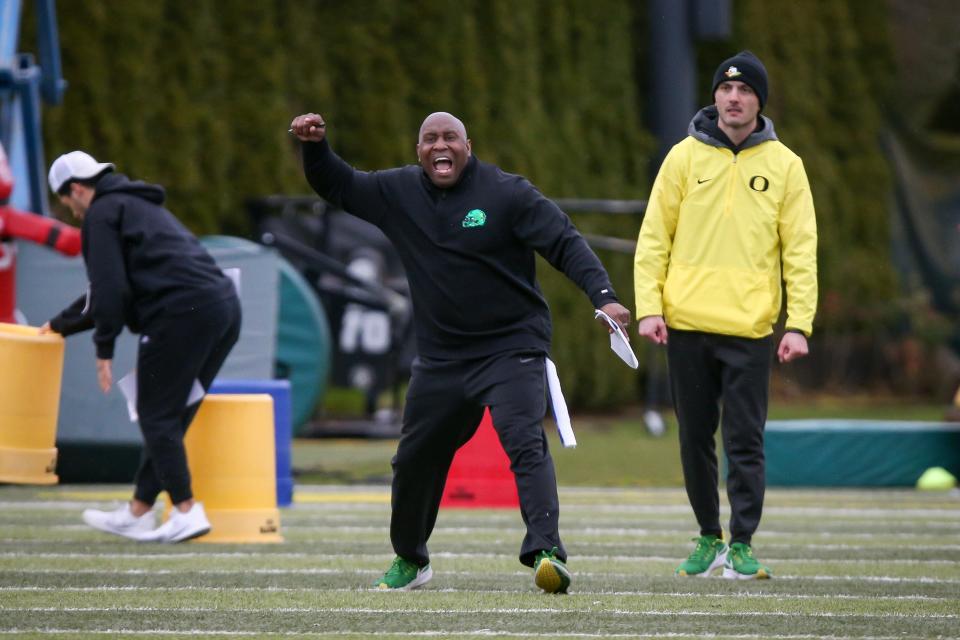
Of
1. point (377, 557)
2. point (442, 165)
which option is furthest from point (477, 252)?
point (377, 557)

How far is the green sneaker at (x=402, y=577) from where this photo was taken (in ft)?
22.6

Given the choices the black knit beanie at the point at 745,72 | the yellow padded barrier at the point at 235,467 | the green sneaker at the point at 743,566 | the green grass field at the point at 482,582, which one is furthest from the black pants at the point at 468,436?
the yellow padded barrier at the point at 235,467

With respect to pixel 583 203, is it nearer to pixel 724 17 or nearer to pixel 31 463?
pixel 724 17

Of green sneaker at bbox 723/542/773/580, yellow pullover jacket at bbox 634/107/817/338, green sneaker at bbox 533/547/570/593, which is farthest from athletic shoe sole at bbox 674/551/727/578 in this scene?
green sneaker at bbox 533/547/570/593

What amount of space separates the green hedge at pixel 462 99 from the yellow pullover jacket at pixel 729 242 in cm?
1015

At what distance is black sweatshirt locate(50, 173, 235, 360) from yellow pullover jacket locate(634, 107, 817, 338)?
2470 mm

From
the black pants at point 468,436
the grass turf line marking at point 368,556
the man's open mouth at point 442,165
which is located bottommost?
the grass turf line marking at point 368,556

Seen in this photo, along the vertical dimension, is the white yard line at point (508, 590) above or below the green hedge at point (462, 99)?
below

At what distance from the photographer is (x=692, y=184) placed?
7.45 m

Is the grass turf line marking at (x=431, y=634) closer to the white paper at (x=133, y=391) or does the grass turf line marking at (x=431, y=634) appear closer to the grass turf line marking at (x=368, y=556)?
the grass turf line marking at (x=368, y=556)

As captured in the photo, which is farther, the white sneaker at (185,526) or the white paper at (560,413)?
the white sneaker at (185,526)

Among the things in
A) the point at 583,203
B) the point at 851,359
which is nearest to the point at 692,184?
the point at 583,203

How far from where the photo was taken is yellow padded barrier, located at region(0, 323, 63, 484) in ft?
28.7

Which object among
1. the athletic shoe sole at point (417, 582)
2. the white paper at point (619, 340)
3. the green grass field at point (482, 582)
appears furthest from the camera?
the athletic shoe sole at point (417, 582)
